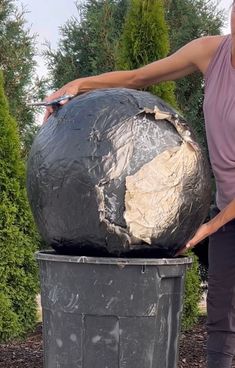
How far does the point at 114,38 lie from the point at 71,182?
204 inches

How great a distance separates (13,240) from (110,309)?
3.03 metres

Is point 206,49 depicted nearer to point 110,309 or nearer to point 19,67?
point 110,309

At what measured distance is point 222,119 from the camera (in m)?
3.04

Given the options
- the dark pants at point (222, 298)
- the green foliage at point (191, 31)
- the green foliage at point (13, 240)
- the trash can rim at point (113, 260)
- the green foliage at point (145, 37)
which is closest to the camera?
the trash can rim at point (113, 260)

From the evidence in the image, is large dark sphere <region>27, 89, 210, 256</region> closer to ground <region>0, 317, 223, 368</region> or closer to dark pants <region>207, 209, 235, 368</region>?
dark pants <region>207, 209, 235, 368</region>

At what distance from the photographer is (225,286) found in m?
3.19

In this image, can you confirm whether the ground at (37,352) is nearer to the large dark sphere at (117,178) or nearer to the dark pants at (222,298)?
the dark pants at (222,298)

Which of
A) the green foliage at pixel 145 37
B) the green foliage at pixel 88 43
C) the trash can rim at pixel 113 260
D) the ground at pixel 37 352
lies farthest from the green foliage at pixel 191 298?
the trash can rim at pixel 113 260

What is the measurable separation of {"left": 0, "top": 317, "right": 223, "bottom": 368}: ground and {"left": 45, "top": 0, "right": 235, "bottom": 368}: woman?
1.91m

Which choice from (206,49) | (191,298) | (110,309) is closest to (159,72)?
(206,49)

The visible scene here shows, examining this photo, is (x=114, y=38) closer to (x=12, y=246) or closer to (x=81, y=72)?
(x=81, y=72)

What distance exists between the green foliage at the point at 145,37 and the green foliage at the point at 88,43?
1.69 m

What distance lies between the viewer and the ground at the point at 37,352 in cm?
509

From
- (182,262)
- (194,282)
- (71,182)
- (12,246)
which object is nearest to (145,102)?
(71,182)
